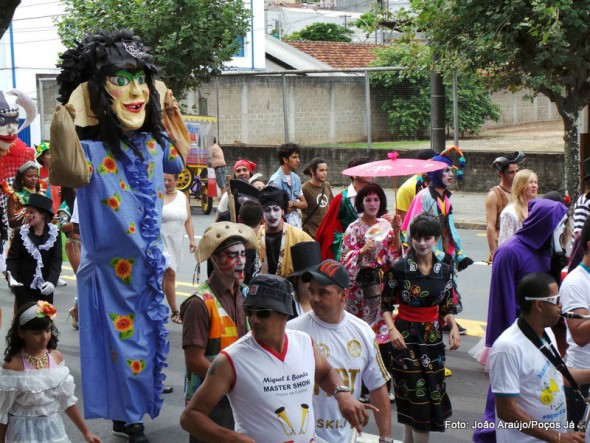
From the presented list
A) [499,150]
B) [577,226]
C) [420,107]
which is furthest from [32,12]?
[577,226]

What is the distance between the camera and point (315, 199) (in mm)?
10898

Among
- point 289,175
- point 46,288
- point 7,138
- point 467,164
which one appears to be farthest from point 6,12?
point 467,164

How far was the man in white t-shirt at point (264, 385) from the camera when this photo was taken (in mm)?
4250

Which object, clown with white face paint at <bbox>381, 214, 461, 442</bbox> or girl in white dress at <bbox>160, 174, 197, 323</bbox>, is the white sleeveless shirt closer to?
clown with white face paint at <bbox>381, 214, 461, 442</bbox>

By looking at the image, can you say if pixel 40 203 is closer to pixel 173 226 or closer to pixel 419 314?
pixel 173 226

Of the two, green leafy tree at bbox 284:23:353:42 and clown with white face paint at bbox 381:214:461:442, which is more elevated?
green leafy tree at bbox 284:23:353:42

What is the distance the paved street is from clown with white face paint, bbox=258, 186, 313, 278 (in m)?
1.31

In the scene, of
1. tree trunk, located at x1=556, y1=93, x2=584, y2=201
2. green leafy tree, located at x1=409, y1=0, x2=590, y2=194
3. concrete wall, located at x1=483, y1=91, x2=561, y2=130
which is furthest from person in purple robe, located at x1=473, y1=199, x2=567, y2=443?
concrete wall, located at x1=483, y1=91, x2=561, y2=130

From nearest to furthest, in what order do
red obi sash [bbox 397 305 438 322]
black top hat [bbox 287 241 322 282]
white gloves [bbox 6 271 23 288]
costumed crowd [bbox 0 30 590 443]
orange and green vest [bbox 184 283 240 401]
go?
costumed crowd [bbox 0 30 590 443]
orange and green vest [bbox 184 283 240 401]
black top hat [bbox 287 241 322 282]
red obi sash [bbox 397 305 438 322]
white gloves [bbox 6 271 23 288]

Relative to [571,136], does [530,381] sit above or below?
below

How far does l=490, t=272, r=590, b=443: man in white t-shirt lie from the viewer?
4.94 meters

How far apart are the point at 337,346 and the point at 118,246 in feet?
7.78

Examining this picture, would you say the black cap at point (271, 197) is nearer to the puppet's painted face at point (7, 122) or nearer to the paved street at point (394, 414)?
the paved street at point (394, 414)

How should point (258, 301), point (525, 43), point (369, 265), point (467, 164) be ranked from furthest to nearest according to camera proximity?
point (467, 164), point (525, 43), point (369, 265), point (258, 301)
